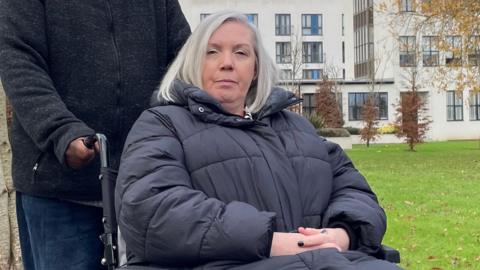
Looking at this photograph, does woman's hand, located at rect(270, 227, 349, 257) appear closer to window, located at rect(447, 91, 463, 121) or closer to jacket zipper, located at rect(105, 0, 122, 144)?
jacket zipper, located at rect(105, 0, 122, 144)

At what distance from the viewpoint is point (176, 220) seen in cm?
242

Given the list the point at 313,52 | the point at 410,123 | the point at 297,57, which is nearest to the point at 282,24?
the point at 313,52

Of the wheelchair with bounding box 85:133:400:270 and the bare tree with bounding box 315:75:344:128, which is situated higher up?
the wheelchair with bounding box 85:133:400:270

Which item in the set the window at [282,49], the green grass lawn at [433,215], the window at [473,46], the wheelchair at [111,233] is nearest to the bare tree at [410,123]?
the window at [473,46]

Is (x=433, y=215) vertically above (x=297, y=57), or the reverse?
(x=297, y=57)

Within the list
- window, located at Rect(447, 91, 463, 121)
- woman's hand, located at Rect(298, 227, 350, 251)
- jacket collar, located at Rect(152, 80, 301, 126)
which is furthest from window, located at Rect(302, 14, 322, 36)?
woman's hand, located at Rect(298, 227, 350, 251)

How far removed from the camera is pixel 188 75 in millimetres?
2938

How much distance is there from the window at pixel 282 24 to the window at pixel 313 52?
2.20 m

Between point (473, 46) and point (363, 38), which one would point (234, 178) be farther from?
point (363, 38)

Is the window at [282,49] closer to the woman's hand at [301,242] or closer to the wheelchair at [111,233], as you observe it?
the wheelchair at [111,233]

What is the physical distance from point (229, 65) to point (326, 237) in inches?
31.0

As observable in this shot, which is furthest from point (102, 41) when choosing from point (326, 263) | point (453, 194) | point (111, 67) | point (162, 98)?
point (453, 194)

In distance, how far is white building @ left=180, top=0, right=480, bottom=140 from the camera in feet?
185

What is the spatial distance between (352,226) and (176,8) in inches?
48.0
